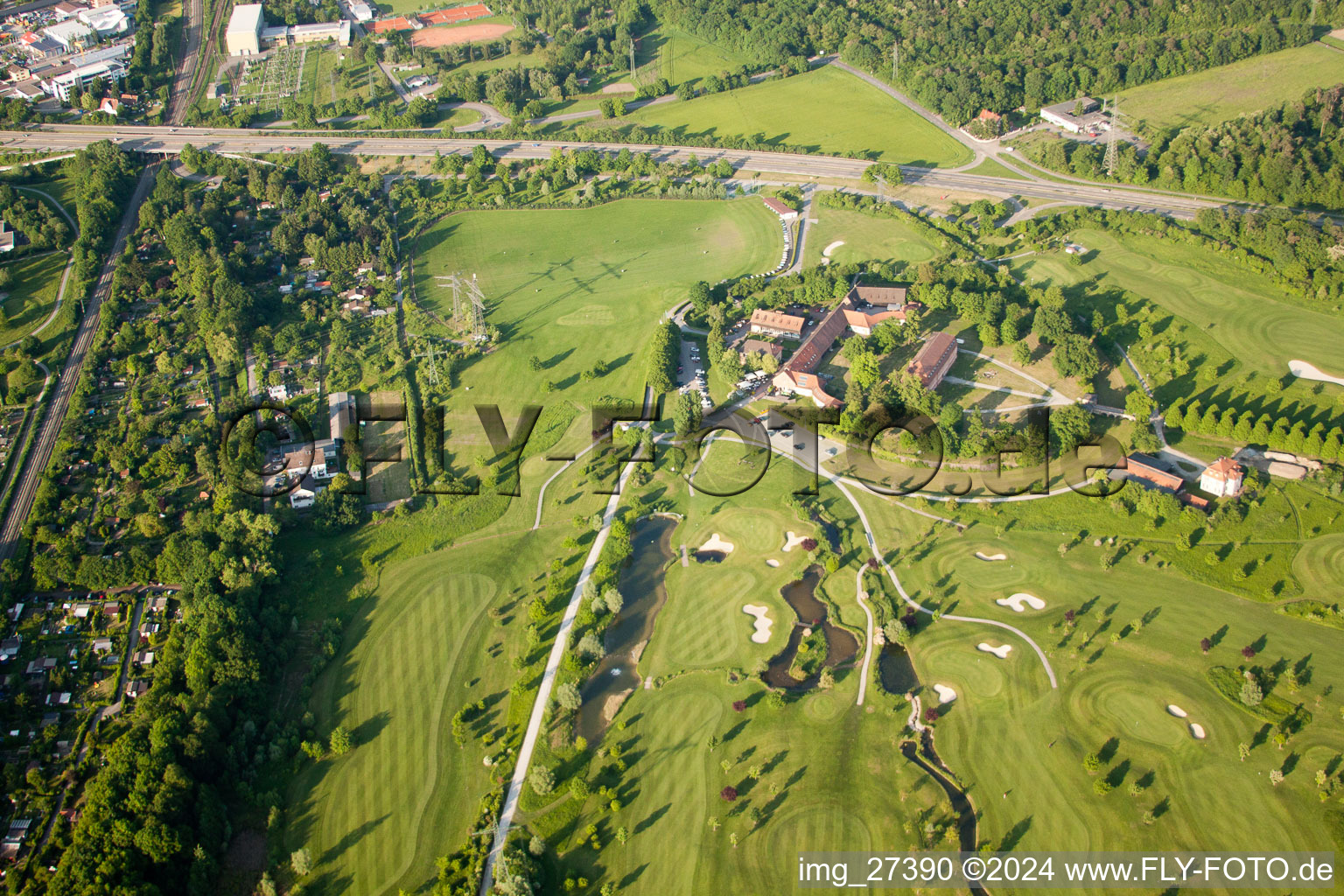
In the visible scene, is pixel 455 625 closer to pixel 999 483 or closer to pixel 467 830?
pixel 467 830

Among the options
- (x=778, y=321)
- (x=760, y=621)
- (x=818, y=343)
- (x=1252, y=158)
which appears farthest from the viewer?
(x=1252, y=158)

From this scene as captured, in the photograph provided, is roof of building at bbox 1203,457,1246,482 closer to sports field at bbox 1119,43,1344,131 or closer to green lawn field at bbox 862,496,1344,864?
green lawn field at bbox 862,496,1344,864

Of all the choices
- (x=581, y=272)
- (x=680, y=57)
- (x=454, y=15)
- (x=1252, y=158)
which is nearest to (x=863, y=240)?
(x=581, y=272)

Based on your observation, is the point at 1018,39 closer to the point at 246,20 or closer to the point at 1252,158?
the point at 1252,158

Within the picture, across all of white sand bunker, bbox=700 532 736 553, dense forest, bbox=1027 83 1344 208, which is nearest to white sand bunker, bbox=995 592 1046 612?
white sand bunker, bbox=700 532 736 553

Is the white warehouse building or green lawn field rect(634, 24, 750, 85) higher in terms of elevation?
the white warehouse building

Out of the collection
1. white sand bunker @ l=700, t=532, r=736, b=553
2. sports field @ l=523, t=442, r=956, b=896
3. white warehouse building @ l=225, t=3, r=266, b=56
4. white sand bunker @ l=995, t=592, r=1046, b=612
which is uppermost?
white warehouse building @ l=225, t=3, r=266, b=56
